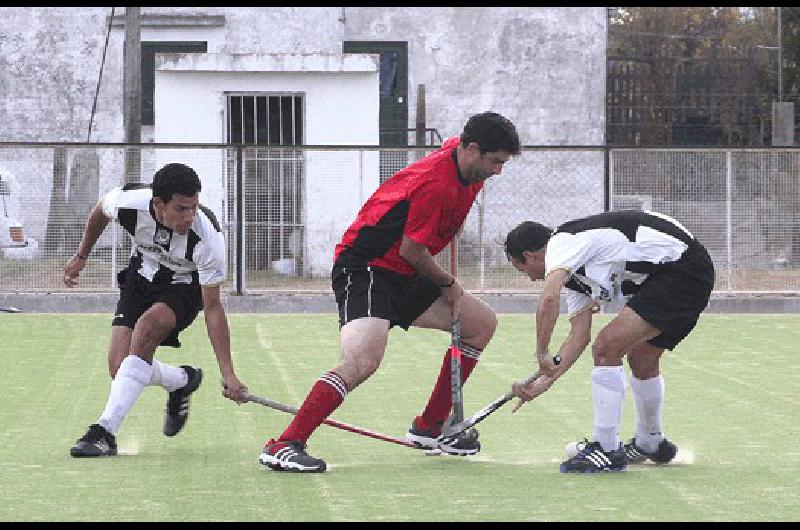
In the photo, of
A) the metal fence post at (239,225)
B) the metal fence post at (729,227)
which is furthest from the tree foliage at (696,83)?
the metal fence post at (239,225)

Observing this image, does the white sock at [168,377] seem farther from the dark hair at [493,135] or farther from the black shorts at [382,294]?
the dark hair at [493,135]

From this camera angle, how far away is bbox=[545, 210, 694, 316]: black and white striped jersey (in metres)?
7.97

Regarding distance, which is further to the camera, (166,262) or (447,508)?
(166,262)

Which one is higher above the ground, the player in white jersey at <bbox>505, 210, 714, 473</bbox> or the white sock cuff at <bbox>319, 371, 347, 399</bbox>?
the player in white jersey at <bbox>505, 210, 714, 473</bbox>

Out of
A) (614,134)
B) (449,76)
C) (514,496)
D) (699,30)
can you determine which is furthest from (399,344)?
(699,30)

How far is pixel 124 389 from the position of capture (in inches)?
344

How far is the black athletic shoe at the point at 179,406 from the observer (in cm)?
933

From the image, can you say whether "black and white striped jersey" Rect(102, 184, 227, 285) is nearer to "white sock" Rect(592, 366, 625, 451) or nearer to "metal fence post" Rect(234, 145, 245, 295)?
"white sock" Rect(592, 366, 625, 451)

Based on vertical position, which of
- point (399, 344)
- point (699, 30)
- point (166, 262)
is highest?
point (699, 30)

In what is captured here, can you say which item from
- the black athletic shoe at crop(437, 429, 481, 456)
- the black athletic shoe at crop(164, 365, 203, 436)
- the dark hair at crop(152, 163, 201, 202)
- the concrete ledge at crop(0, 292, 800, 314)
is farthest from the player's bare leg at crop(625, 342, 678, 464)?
the concrete ledge at crop(0, 292, 800, 314)

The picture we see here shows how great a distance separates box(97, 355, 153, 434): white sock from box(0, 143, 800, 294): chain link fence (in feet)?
42.8
